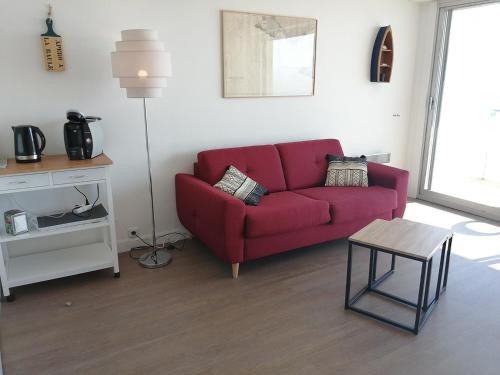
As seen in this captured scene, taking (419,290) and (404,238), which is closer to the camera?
(419,290)

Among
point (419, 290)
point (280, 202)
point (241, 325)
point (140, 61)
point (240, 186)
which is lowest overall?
point (241, 325)

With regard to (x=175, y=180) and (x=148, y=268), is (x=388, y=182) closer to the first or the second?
(x=175, y=180)

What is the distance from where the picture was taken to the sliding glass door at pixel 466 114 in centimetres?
418

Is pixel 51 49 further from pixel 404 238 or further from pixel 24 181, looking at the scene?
pixel 404 238

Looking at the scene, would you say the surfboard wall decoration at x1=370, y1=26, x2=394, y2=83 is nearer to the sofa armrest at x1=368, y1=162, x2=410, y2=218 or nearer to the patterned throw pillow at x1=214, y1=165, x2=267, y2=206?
the sofa armrest at x1=368, y1=162, x2=410, y2=218

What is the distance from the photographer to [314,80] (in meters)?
4.04

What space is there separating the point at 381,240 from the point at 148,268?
175 cm

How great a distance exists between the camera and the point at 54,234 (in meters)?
2.76

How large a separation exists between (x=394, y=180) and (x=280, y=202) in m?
1.17

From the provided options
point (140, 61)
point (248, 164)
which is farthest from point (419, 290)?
point (140, 61)

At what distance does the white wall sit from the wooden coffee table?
1686 millimetres

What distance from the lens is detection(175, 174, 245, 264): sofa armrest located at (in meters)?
2.74

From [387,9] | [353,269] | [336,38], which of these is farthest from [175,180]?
[387,9]

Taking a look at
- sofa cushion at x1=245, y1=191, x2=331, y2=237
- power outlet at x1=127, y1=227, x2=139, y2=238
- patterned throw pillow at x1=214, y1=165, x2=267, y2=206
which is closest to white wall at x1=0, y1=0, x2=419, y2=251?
power outlet at x1=127, y1=227, x2=139, y2=238
